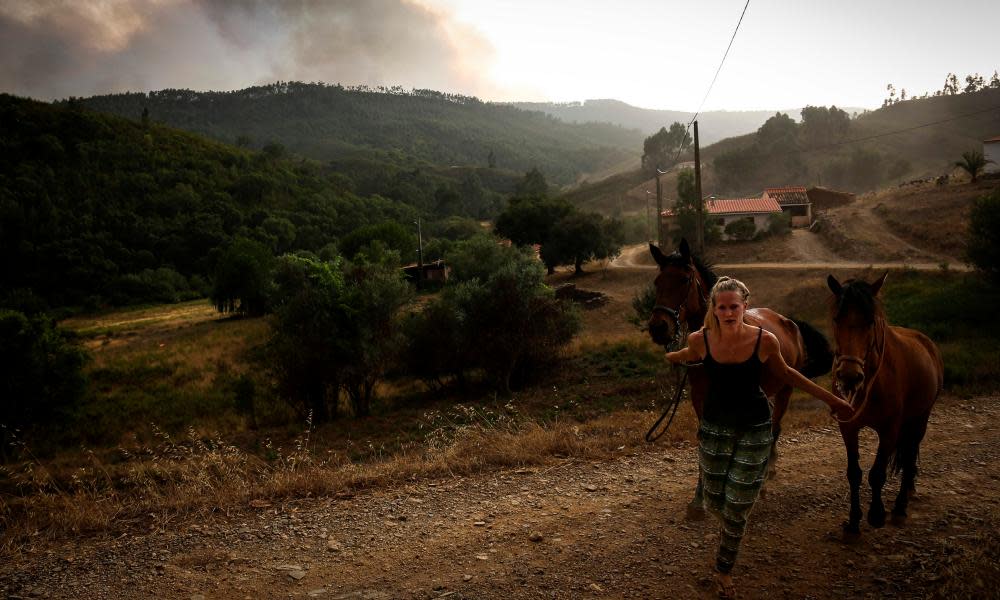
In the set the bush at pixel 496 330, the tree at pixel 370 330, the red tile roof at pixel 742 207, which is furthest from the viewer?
the red tile roof at pixel 742 207

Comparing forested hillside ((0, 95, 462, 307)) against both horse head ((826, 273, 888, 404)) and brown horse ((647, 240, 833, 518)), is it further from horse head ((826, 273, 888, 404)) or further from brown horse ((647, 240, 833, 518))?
horse head ((826, 273, 888, 404))

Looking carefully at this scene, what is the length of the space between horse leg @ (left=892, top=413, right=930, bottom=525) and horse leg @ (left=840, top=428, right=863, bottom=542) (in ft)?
1.83

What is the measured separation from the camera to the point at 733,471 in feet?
11.8

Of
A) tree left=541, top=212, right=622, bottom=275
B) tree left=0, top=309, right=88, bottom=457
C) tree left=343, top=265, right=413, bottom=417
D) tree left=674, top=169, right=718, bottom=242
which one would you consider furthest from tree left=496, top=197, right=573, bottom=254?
tree left=0, top=309, right=88, bottom=457

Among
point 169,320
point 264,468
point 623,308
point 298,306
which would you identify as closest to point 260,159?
point 169,320

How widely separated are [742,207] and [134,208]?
93080 millimetres

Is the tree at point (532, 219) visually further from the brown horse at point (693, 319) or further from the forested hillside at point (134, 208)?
the brown horse at point (693, 319)

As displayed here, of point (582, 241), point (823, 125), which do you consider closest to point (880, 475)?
point (582, 241)

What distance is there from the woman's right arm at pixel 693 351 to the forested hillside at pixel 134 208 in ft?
232

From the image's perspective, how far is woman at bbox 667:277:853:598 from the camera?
11.6 feet

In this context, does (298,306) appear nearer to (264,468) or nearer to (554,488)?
(264,468)

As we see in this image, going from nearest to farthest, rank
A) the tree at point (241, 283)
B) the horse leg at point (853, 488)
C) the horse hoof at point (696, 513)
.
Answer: the horse leg at point (853, 488)
the horse hoof at point (696, 513)
the tree at point (241, 283)

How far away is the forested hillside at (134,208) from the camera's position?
237ft

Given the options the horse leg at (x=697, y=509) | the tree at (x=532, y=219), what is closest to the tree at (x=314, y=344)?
the horse leg at (x=697, y=509)
